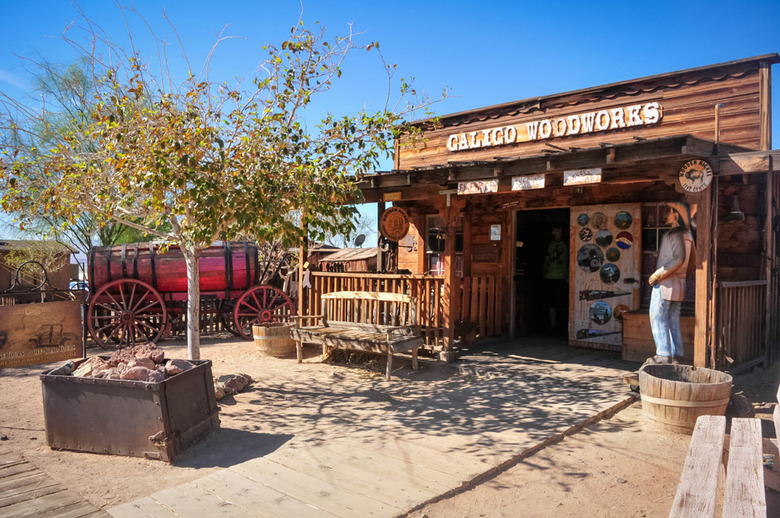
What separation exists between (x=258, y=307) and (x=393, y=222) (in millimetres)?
4247

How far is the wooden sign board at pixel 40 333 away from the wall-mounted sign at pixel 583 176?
6035 mm

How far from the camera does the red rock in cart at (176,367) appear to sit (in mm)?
4516

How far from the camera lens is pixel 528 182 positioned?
6559mm

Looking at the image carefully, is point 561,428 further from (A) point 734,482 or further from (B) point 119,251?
(B) point 119,251

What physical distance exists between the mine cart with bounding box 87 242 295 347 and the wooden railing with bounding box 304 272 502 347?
1858mm

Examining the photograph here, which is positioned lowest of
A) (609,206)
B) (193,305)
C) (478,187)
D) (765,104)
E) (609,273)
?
(193,305)

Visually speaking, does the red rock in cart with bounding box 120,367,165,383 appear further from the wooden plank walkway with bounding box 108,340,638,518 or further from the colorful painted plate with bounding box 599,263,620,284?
the colorful painted plate with bounding box 599,263,620,284

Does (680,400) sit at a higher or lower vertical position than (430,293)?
lower

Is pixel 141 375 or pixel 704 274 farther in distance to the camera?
pixel 704 274

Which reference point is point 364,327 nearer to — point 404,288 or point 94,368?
point 404,288

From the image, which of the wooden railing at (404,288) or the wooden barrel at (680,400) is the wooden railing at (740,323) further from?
the wooden railing at (404,288)

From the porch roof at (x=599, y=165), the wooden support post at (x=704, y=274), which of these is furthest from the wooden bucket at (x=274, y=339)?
the wooden support post at (x=704, y=274)

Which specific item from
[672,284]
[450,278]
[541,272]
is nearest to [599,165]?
[672,284]

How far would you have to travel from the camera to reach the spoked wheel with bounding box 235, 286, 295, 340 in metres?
11.1
